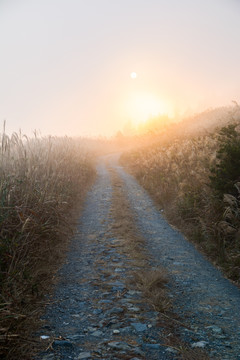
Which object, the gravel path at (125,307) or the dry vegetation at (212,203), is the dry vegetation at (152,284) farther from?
the dry vegetation at (212,203)

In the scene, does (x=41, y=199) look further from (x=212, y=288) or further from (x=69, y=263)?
(x=212, y=288)

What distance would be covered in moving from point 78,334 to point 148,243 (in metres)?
4.10

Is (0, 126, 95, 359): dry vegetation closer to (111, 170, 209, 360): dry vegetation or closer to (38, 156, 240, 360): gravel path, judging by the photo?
(38, 156, 240, 360): gravel path

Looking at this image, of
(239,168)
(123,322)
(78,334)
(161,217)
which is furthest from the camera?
(161,217)

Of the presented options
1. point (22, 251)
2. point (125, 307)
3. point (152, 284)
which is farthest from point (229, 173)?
point (22, 251)

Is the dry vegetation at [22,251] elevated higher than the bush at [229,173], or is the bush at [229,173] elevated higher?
the bush at [229,173]

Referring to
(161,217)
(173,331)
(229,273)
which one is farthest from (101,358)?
(161,217)

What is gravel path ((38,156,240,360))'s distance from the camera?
120 inches

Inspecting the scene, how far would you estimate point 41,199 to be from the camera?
→ 584 centimetres

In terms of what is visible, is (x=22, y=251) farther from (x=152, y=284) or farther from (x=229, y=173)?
(x=229, y=173)

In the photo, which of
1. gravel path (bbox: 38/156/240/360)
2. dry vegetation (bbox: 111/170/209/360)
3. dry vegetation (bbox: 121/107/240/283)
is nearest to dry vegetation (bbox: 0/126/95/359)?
gravel path (bbox: 38/156/240/360)

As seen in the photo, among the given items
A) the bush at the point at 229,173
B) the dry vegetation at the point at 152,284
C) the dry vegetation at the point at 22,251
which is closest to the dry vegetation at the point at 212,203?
the bush at the point at 229,173

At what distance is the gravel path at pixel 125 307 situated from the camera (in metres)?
3.05

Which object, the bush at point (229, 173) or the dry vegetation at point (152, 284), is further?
the bush at point (229, 173)
